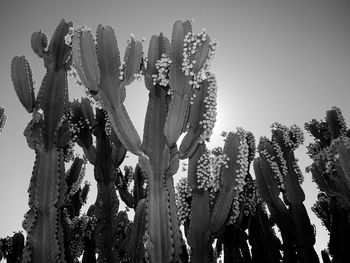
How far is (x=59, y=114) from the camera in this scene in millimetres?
3863

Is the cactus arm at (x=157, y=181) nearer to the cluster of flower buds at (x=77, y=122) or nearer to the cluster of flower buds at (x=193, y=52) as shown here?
the cluster of flower buds at (x=193, y=52)

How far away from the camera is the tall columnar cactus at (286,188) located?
17.0ft

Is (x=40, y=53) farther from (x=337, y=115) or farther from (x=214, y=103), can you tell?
(x=337, y=115)

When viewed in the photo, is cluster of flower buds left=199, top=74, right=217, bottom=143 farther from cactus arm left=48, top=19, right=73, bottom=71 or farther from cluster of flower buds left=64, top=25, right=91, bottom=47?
cactus arm left=48, top=19, right=73, bottom=71

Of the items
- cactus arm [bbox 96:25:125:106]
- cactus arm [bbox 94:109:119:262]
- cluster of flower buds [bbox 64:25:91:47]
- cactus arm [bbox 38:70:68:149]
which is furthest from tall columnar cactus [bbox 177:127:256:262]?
cluster of flower buds [bbox 64:25:91:47]

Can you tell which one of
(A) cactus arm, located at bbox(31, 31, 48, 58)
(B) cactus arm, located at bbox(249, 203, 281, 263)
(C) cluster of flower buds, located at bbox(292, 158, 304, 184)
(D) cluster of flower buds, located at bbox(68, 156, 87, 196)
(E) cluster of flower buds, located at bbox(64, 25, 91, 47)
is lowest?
(B) cactus arm, located at bbox(249, 203, 281, 263)

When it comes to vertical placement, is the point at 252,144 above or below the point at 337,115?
below

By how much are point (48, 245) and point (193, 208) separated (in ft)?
5.46

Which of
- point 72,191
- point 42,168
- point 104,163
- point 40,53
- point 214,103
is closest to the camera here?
point 42,168

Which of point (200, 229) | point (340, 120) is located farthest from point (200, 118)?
point (340, 120)

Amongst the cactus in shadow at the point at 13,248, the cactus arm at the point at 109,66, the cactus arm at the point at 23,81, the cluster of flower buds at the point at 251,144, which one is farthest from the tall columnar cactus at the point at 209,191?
the cactus in shadow at the point at 13,248

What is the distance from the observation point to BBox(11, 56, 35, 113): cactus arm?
13.1 feet

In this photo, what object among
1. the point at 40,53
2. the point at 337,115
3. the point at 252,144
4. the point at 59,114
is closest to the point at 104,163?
the point at 59,114

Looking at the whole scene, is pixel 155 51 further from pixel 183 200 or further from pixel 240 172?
pixel 183 200
